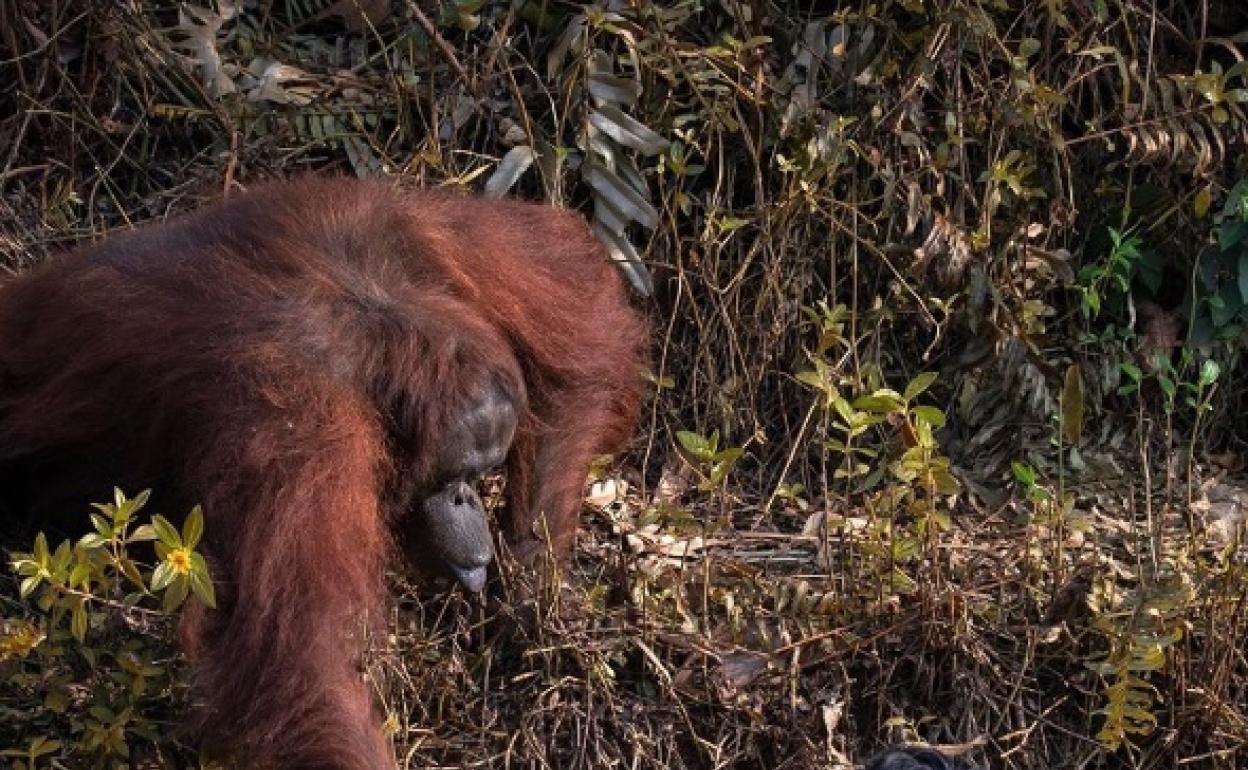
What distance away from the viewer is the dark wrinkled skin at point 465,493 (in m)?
3.39

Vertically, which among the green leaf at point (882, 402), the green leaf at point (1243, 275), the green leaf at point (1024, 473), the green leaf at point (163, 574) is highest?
the green leaf at point (163, 574)

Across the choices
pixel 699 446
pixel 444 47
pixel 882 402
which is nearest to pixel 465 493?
pixel 699 446

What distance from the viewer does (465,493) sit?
3477 mm

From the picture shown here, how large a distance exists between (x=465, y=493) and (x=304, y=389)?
0.43 metres

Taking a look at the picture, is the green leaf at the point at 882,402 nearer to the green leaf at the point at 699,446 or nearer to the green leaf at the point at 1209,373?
the green leaf at the point at 699,446

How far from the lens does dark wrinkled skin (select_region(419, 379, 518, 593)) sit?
339cm

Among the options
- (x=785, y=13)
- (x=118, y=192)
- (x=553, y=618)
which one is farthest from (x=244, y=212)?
(x=785, y=13)

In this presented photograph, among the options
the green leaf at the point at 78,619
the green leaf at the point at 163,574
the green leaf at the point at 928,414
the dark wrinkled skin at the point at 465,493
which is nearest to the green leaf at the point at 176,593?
the green leaf at the point at 163,574

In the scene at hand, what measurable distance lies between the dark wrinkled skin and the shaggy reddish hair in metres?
0.03

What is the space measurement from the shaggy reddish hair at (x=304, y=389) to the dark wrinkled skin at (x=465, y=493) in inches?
1.2

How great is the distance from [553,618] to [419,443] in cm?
52

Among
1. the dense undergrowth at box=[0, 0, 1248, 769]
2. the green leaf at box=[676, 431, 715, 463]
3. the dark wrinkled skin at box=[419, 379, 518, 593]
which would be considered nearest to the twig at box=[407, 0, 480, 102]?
the dense undergrowth at box=[0, 0, 1248, 769]

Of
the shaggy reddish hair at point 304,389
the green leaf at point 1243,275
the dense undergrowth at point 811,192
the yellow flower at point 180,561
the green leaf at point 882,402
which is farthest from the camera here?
the green leaf at point 1243,275

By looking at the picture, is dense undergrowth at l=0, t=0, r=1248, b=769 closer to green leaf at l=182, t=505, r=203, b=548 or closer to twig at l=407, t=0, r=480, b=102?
twig at l=407, t=0, r=480, b=102
